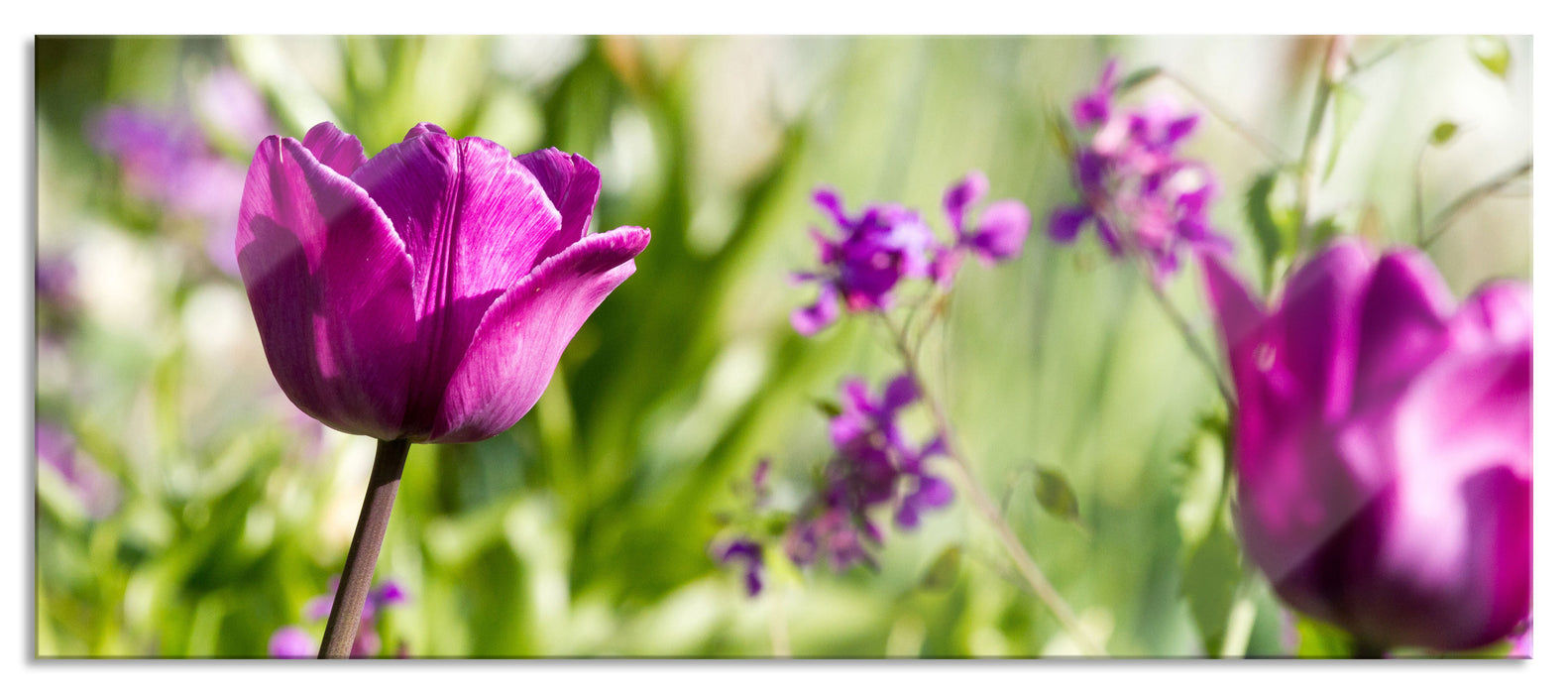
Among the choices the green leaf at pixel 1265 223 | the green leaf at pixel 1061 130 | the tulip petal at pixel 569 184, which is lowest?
the green leaf at pixel 1265 223

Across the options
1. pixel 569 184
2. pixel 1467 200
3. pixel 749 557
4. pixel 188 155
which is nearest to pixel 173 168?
pixel 188 155

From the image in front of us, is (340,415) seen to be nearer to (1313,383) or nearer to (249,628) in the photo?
(1313,383)

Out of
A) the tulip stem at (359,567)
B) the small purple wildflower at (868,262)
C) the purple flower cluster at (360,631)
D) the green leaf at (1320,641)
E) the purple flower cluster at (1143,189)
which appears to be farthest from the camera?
the purple flower cluster at (1143,189)

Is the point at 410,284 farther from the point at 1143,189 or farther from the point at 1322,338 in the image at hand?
the point at 1143,189

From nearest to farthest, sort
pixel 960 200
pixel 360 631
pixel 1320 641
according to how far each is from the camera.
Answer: pixel 1320 641 → pixel 360 631 → pixel 960 200

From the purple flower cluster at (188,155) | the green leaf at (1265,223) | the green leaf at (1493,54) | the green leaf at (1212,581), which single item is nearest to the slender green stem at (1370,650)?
the green leaf at (1212,581)

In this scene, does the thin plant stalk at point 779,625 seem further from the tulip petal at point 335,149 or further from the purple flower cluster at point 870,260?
the tulip petal at point 335,149
